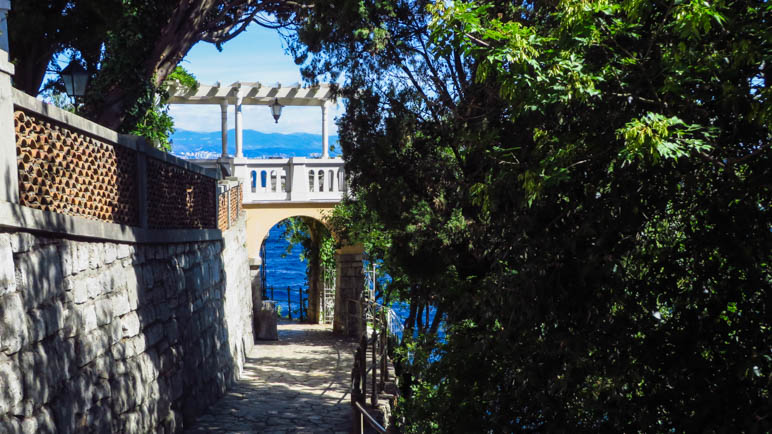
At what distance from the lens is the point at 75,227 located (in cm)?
501

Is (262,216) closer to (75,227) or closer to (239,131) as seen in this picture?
(239,131)

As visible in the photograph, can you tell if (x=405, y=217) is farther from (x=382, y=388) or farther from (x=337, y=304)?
(x=337, y=304)

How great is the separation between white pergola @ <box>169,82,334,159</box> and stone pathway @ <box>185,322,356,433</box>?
550 centimetres

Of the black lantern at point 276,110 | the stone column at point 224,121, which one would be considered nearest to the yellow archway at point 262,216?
the black lantern at point 276,110

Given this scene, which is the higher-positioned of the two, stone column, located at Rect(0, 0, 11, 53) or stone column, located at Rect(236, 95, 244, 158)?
stone column, located at Rect(236, 95, 244, 158)

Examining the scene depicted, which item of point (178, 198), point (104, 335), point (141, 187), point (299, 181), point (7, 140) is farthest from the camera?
point (299, 181)

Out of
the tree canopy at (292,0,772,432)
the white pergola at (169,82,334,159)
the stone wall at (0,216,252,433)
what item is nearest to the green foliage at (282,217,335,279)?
the white pergola at (169,82,334,159)

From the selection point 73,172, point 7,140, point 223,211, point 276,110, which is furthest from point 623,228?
point 276,110

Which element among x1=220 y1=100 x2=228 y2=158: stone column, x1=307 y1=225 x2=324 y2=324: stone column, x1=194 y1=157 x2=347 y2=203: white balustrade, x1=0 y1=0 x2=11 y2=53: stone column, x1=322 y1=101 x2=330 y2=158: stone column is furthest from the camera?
x1=307 y1=225 x2=324 y2=324: stone column

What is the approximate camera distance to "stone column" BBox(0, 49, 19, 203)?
4137 mm

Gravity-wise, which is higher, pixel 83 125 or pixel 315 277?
pixel 83 125

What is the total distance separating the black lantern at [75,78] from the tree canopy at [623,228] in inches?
259

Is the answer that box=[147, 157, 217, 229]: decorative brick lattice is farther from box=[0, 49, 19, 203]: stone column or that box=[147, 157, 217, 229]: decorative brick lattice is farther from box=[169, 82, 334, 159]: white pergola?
box=[169, 82, 334, 159]: white pergola

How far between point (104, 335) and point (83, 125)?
1.72 metres
